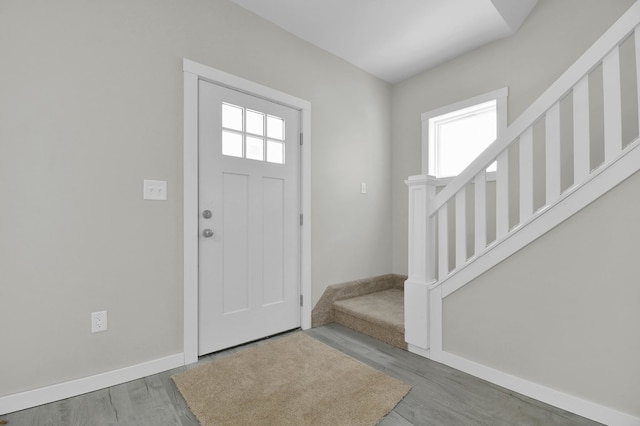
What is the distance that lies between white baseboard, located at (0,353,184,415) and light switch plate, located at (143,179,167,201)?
1.03 meters

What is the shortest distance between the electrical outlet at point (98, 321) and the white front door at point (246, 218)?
0.55m

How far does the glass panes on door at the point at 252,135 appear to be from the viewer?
2.20m

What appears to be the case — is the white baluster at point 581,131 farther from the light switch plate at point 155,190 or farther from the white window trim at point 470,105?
the light switch plate at point 155,190

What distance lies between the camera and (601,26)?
2061 millimetres

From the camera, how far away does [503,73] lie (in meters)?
2.55

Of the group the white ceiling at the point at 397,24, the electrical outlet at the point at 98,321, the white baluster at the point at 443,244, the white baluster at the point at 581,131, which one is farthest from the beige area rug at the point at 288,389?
the white ceiling at the point at 397,24

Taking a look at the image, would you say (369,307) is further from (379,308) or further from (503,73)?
(503,73)

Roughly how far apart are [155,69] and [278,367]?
2.07 m

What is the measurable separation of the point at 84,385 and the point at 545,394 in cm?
248

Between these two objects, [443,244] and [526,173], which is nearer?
[526,173]

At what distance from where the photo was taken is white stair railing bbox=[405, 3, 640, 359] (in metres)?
1.40

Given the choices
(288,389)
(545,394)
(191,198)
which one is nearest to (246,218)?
(191,198)

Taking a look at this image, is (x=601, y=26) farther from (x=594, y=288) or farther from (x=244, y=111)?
(x=244, y=111)

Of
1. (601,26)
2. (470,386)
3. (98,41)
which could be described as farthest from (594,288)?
(98,41)
